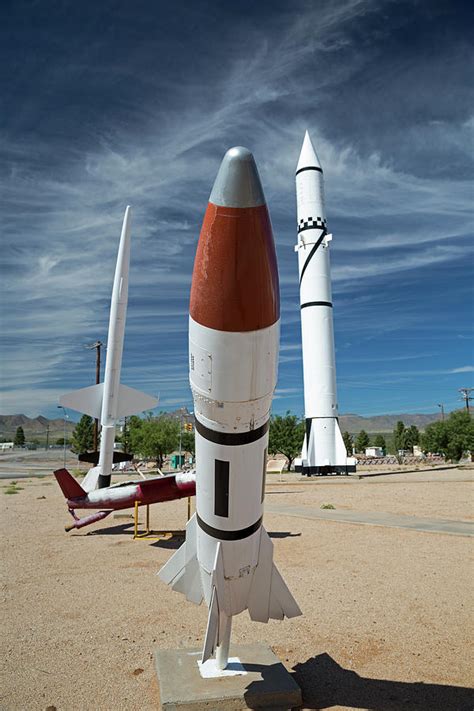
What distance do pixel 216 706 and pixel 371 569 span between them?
5417 mm

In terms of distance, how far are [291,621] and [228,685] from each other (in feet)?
7.41

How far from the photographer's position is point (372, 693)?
5059mm

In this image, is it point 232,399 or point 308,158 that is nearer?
point 232,399

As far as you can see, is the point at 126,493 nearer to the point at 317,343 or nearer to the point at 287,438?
the point at 317,343

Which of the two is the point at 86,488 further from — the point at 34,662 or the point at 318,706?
the point at 318,706

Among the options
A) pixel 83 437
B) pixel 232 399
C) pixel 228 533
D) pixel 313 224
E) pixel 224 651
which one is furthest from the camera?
pixel 83 437

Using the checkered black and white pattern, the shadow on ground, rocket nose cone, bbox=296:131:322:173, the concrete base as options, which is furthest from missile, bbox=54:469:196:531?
rocket nose cone, bbox=296:131:322:173


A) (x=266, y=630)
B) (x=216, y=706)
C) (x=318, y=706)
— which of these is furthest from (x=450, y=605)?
(x=216, y=706)

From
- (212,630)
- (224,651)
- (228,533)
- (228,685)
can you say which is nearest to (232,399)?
(228,533)

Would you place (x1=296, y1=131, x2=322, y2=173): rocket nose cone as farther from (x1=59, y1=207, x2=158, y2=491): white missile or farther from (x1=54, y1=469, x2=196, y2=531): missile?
(x1=54, y1=469, x2=196, y2=531): missile

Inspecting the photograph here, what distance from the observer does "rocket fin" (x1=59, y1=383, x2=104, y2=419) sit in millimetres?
15406

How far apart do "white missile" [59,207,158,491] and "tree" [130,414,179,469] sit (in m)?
34.1

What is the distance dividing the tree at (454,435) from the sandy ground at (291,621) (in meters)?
36.1

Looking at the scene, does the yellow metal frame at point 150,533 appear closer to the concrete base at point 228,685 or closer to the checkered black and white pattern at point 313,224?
the concrete base at point 228,685
